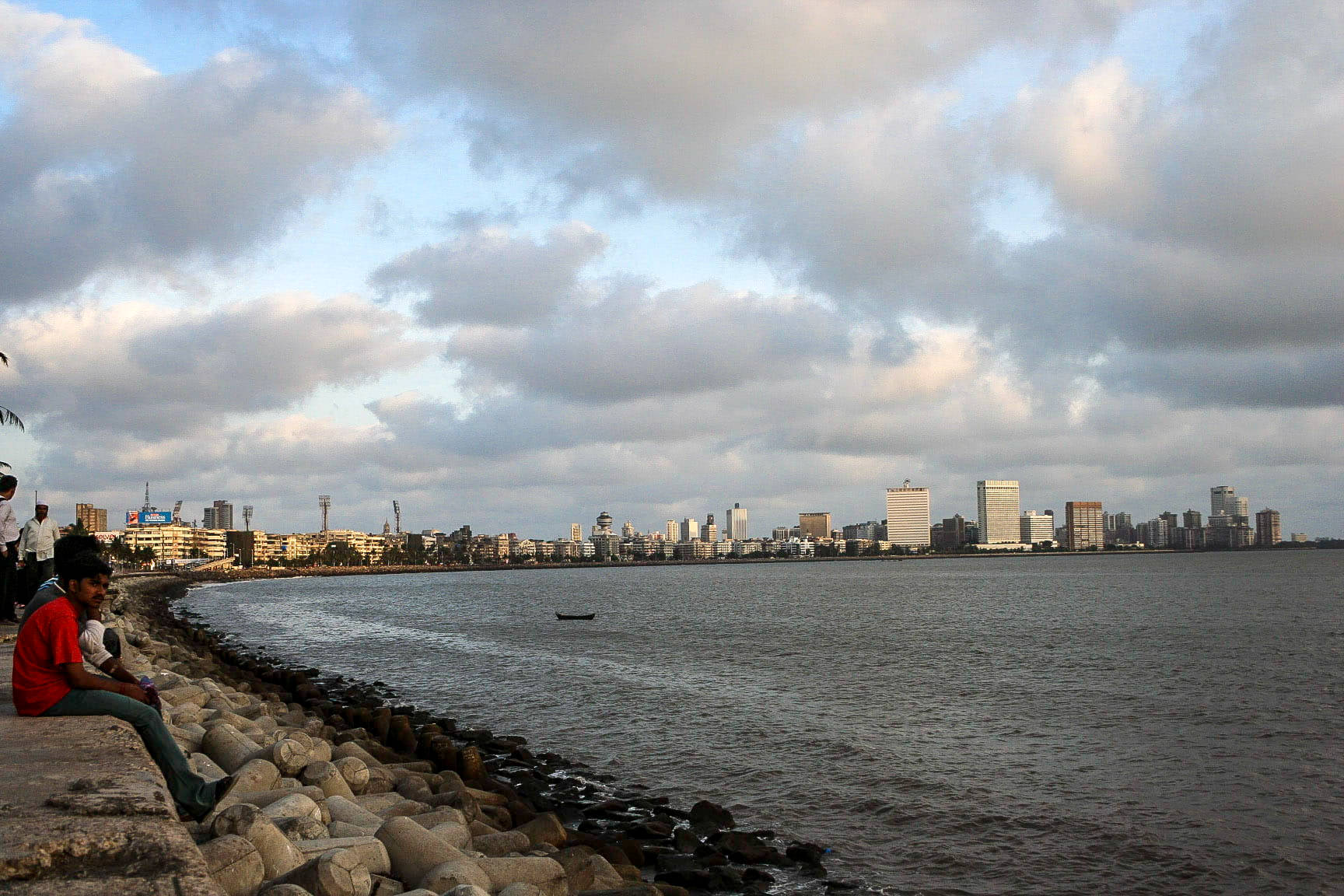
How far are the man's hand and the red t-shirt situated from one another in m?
0.37

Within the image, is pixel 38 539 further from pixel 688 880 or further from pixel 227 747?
pixel 688 880

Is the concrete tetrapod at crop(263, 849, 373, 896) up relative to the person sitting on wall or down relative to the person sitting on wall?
down

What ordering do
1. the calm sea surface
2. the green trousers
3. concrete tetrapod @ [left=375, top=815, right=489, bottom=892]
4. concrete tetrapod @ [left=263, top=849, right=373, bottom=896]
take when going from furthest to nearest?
1. the calm sea surface
2. concrete tetrapod @ [left=375, top=815, right=489, bottom=892]
3. the green trousers
4. concrete tetrapod @ [left=263, top=849, right=373, bottom=896]

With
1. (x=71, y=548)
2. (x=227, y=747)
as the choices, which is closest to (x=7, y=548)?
(x=227, y=747)

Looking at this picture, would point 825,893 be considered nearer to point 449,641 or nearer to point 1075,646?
point 1075,646

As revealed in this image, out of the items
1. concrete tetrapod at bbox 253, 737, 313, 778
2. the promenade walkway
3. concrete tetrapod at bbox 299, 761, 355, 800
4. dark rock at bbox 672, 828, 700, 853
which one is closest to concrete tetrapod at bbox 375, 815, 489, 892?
the promenade walkway

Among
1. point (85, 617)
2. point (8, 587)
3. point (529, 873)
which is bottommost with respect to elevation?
point (529, 873)

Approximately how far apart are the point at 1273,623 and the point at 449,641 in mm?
37906

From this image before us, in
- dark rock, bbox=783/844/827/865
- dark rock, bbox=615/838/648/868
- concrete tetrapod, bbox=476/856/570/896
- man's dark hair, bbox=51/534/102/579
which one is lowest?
dark rock, bbox=783/844/827/865

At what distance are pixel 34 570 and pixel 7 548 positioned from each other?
1700 mm

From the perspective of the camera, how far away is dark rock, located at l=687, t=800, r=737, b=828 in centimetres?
1330

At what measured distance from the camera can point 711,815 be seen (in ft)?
43.8

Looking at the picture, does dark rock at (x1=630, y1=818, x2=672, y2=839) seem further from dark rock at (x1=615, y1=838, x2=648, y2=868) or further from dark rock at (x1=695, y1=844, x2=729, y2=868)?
dark rock at (x1=615, y1=838, x2=648, y2=868)

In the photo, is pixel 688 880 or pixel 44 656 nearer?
pixel 44 656
